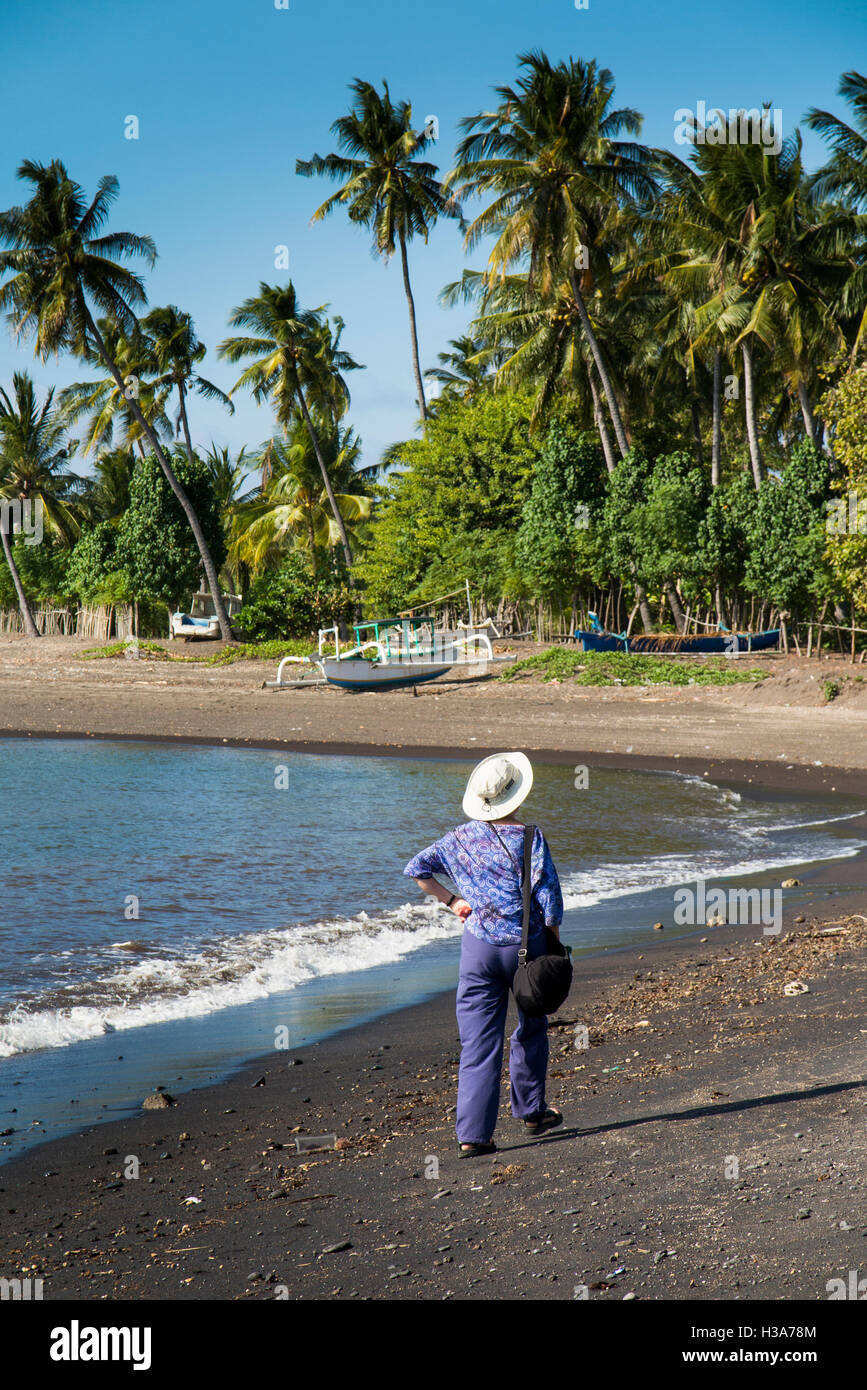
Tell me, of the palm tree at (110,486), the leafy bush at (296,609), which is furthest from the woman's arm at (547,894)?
the palm tree at (110,486)

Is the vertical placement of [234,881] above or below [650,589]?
below

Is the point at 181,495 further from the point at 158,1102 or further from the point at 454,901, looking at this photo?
the point at 454,901

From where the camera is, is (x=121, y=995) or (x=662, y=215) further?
(x=662, y=215)

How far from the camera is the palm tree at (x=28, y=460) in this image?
4291cm

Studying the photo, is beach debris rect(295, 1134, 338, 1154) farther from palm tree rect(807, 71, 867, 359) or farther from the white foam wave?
palm tree rect(807, 71, 867, 359)

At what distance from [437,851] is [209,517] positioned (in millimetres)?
34895

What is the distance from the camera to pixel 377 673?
26922 mm

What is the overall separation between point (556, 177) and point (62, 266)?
15.0 metres

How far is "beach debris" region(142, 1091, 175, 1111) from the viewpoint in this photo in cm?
511
